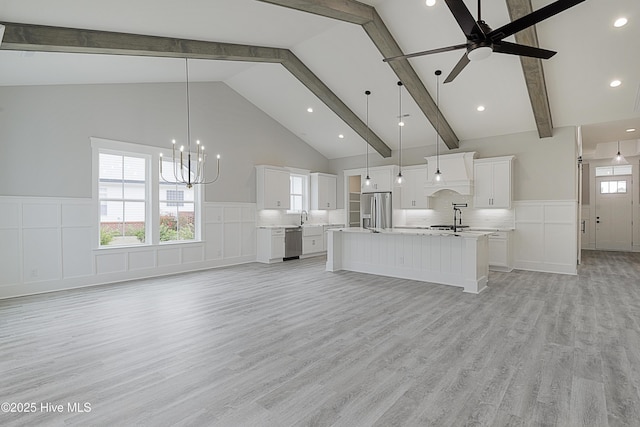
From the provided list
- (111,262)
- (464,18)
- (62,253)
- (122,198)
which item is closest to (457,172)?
(464,18)

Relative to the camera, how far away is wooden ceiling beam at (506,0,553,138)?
402 cm

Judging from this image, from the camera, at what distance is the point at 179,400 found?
2.28 meters

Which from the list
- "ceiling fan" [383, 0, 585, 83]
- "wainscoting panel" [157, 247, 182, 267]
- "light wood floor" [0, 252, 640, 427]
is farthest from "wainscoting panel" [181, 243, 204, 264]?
"ceiling fan" [383, 0, 585, 83]

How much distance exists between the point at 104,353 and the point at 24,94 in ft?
14.6

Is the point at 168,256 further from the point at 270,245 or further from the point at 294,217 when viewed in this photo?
the point at 294,217

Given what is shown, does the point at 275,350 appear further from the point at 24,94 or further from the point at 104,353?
the point at 24,94

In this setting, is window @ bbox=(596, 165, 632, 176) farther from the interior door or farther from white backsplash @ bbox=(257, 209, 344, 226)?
white backsplash @ bbox=(257, 209, 344, 226)

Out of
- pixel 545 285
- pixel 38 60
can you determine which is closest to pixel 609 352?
pixel 545 285

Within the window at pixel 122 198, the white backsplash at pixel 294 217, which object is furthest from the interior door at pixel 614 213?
the window at pixel 122 198

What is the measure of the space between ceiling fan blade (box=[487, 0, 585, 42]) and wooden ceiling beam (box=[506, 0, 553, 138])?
1134mm

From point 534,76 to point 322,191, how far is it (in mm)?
6018

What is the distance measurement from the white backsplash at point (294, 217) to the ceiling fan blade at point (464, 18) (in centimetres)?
639

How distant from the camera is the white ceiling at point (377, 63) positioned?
4.09 metres

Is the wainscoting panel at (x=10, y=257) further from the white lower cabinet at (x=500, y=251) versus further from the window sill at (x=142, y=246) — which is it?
the white lower cabinet at (x=500, y=251)
